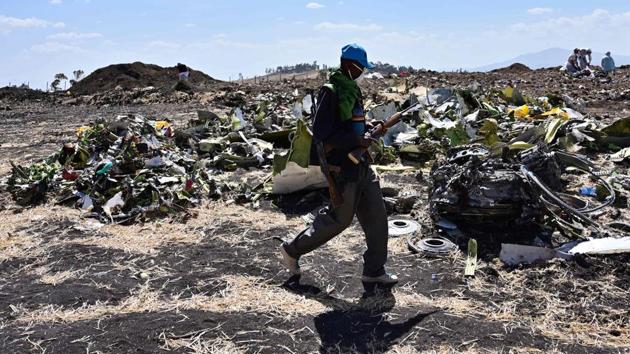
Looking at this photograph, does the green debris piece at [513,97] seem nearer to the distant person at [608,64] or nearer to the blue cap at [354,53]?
the blue cap at [354,53]

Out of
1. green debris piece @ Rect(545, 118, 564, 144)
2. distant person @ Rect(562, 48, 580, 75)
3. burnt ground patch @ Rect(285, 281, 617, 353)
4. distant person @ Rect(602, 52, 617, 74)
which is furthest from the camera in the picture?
distant person @ Rect(562, 48, 580, 75)

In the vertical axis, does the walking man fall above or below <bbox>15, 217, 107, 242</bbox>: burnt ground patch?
above

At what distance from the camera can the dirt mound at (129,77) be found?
29.7m

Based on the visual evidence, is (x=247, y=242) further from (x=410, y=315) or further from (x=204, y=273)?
(x=410, y=315)

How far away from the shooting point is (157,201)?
20.3ft

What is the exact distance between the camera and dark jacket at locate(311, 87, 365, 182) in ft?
12.2

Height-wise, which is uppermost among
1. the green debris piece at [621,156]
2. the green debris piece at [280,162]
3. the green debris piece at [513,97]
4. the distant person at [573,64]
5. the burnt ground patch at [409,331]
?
the distant person at [573,64]

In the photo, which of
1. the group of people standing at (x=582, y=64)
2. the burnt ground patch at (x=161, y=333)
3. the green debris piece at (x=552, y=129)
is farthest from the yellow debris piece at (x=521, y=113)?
the group of people standing at (x=582, y=64)

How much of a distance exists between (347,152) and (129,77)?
3002 centimetres

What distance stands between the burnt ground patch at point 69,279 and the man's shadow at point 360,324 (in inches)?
58.5

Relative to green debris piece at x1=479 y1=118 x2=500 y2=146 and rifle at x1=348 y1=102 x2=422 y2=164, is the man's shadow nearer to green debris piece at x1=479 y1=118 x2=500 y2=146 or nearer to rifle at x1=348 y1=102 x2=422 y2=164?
rifle at x1=348 y1=102 x2=422 y2=164

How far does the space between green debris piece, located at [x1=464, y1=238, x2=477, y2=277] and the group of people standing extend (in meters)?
18.7

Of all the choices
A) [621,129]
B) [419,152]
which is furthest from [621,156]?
[419,152]

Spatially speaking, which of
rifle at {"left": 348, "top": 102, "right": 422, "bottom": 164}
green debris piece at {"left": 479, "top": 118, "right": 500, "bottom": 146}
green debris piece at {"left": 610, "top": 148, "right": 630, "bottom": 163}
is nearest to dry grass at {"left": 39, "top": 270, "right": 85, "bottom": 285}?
rifle at {"left": 348, "top": 102, "right": 422, "bottom": 164}
